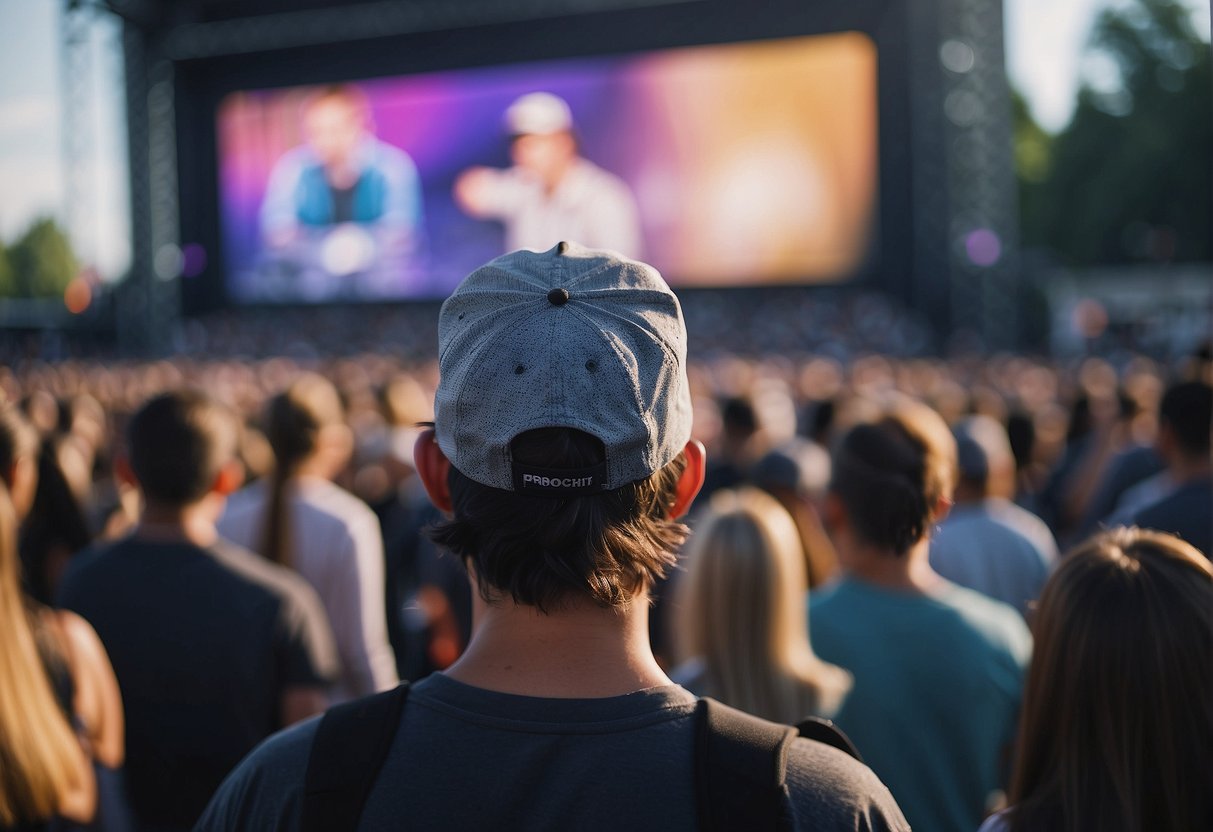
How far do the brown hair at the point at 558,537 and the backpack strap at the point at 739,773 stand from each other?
19cm

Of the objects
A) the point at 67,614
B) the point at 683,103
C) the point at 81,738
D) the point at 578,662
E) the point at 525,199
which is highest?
the point at 683,103

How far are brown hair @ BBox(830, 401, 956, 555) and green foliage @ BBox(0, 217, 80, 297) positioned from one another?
14.7 metres

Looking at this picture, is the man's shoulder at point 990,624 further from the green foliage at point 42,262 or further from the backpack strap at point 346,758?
the green foliage at point 42,262

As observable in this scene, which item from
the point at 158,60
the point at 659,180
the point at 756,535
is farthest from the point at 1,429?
the point at 158,60

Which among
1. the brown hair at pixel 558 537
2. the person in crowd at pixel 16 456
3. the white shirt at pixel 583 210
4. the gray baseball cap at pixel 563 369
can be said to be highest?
the white shirt at pixel 583 210

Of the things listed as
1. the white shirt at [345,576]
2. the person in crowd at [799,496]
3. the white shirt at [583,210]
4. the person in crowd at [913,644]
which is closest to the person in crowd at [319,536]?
the white shirt at [345,576]

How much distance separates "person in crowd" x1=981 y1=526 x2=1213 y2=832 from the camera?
4.48ft

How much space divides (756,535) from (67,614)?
1.32 metres

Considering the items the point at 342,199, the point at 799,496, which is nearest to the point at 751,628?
the point at 799,496

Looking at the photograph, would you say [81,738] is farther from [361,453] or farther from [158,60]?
[158,60]

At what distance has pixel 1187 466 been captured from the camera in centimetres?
337

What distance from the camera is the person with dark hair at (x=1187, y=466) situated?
3047 millimetres

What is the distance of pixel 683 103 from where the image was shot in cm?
2070

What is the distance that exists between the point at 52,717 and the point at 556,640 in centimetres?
123
